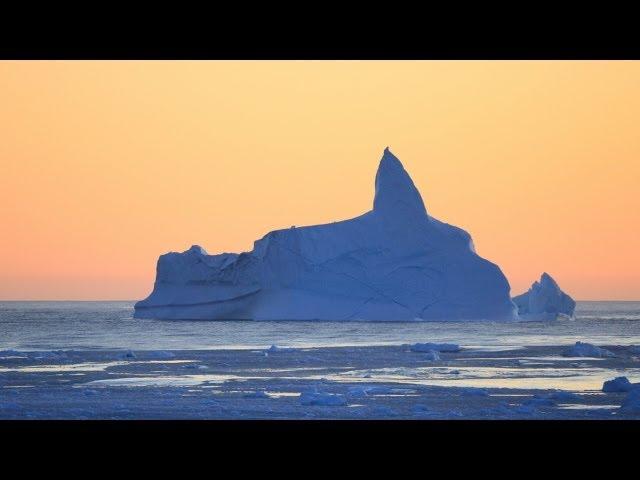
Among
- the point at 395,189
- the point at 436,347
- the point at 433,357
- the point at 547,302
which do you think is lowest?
the point at 433,357

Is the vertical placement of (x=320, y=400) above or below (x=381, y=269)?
below

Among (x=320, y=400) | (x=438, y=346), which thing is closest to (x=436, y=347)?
(x=438, y=346)

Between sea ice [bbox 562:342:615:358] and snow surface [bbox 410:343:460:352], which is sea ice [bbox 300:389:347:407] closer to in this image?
sea ice [bbox 562:342:615:358]

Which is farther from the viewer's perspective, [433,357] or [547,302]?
[547,302]

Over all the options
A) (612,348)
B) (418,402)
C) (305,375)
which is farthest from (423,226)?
(418,402)

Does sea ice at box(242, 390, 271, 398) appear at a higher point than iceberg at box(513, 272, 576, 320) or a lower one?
lower

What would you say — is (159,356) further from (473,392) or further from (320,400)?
(320,400)

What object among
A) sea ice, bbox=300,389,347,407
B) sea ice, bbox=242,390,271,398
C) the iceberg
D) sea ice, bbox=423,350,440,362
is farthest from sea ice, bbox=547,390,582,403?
the iceberg
